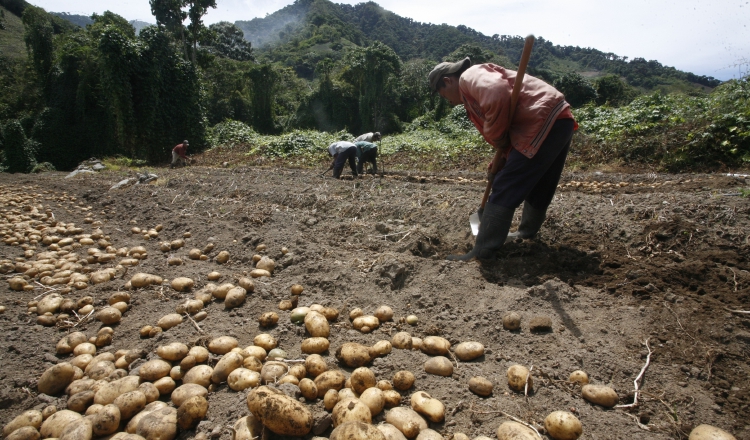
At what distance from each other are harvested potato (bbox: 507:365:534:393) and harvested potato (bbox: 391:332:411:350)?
1.61ft

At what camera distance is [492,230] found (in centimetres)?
269

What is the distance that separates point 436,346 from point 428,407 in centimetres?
38

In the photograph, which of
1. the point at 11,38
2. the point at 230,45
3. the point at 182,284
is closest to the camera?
the point at 182,284

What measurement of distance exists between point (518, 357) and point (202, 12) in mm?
27662

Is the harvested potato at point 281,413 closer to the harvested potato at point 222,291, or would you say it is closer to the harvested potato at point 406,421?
the harvested potato at point 406,421

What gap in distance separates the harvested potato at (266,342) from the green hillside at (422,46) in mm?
35660

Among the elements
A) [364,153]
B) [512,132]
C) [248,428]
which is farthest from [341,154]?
[248,428]

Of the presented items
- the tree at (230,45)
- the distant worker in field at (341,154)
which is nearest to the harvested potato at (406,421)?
the distant worker in field at (341,154)

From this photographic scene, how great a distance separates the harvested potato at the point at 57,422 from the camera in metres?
1.47

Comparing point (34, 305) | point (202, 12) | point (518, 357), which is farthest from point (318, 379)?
point (202, 12)

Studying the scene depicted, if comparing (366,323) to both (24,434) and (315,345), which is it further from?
(24,434)

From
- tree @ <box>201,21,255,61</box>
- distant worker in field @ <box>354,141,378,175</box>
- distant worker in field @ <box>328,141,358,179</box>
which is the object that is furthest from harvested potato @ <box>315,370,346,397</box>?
tree @ <box>201,21,255,61</box>

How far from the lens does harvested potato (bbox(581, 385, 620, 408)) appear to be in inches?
57.2

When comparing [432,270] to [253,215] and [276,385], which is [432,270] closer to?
[276,385]
